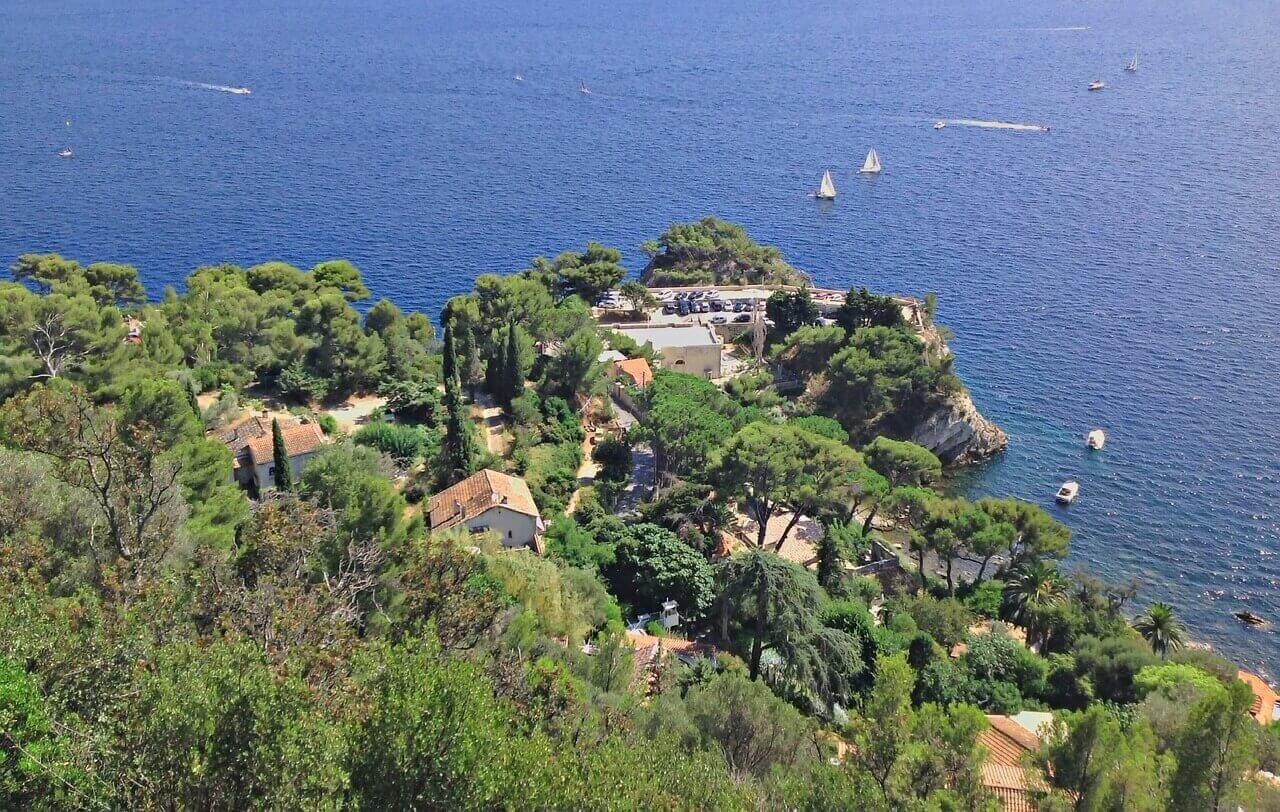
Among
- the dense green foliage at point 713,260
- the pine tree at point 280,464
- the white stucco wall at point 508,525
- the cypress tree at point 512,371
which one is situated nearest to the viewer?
the pine tree at point 280,464

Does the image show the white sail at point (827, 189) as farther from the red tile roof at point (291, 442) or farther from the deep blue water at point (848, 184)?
the red tile roof at point (291, 442)

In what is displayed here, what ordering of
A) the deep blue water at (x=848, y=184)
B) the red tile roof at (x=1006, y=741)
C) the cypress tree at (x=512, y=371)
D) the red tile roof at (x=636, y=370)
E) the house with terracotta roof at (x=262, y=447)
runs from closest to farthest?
the red tile roof at (x=1006, y=741) < the house with terracotta roof at (x=262, y=447) < the cypress tree at (x=512, y=371) < the red tile roof at (x=636, y=370) < the deep blue water at (x=848, y=184)

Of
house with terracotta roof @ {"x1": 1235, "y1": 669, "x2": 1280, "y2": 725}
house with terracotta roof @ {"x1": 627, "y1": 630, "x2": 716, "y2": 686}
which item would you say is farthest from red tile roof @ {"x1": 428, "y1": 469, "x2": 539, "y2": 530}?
house with terracotta roof @ {"x1": 1235, "y1": 669, "x2": 1280, "y2": 725}

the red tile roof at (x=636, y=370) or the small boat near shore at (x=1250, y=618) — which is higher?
the red tile roof at (x=636, y=370)

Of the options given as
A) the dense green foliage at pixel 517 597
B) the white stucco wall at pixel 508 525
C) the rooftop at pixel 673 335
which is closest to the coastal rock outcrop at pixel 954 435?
the dense green foliage at pixel 517 597

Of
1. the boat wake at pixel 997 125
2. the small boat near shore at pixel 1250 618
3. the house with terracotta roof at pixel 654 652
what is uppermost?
the boat wake at pixel 997 125

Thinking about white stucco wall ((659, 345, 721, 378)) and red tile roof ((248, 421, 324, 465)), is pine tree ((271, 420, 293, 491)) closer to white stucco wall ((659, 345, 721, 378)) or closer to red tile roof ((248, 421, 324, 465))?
red tile roof ((248, 421, 324, 465))

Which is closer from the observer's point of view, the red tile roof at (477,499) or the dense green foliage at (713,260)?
the red tile roof at (477,499)
